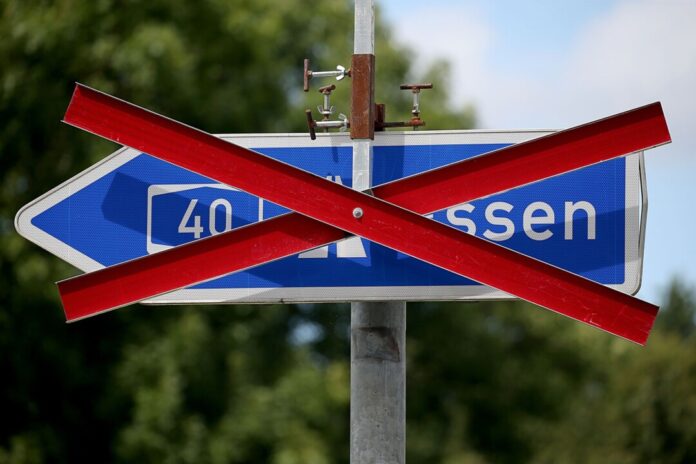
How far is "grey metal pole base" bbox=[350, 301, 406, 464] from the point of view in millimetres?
2910

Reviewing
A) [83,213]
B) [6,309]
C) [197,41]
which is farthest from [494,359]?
[83,213]

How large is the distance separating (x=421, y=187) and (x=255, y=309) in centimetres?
1357

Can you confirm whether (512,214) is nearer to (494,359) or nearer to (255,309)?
(255,309)

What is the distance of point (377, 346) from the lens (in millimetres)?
2973

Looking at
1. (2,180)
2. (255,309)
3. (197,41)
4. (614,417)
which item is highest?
(197,41)

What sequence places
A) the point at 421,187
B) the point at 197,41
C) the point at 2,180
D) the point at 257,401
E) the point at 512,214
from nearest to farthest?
the point at 421,187 → the point at 512,214 → the point at 2,180 → the point at 257,401 → the point at 197,41

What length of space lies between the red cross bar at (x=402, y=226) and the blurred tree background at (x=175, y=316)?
758 centimetres

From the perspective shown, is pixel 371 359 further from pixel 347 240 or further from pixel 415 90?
pixel 415 90

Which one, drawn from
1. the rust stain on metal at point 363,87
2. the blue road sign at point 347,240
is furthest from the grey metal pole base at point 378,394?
the rust stain on metal at point 363,87

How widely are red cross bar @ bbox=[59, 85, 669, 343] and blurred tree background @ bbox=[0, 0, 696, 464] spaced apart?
7.58 meters

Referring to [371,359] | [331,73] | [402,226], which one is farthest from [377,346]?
[331,73]

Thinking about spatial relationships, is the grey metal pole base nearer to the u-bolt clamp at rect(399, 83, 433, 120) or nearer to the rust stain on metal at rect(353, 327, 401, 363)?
the rust stain on metal at rect(353, 327, 401, 363)

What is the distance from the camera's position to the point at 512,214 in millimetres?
3146

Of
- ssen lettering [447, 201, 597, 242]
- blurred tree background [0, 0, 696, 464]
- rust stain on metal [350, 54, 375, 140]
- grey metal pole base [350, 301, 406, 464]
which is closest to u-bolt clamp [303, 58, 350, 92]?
rust stain on metal [350, 54, 375, 140]
